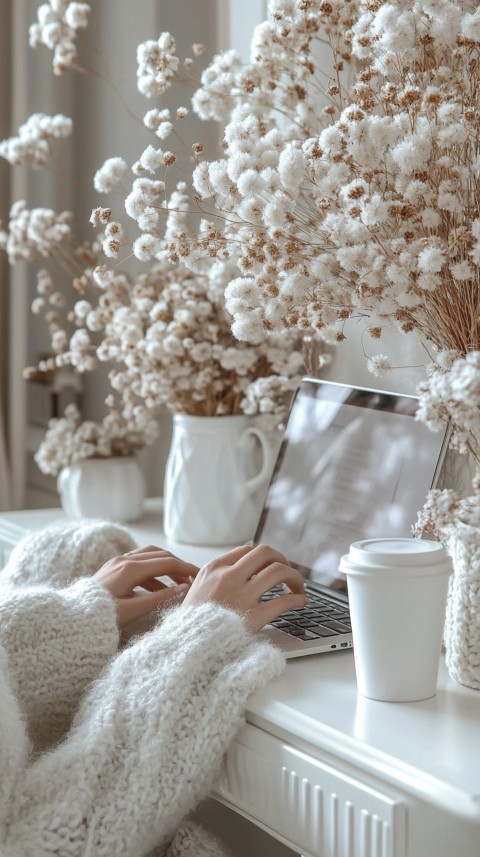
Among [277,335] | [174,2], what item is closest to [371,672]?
[277,335]

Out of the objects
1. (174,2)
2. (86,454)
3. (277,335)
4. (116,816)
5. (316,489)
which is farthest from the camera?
(174,2)

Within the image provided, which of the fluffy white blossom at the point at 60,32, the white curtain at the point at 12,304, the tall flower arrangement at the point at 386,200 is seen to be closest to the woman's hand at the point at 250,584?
the tall flower arrangement at the point at 386,200

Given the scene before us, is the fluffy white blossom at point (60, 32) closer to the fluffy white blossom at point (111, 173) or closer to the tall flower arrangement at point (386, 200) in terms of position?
the fluffy white blossom at point (111, 173)

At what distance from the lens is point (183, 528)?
1.56 meters

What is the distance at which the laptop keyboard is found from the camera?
1.08 m

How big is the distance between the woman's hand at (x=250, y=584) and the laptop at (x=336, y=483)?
0.11ft

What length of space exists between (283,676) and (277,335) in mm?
630

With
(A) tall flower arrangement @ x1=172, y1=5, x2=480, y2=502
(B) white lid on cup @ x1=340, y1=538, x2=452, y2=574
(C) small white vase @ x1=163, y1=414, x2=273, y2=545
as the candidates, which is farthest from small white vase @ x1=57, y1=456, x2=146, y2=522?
(B) white lid on cup @ x1=340, y1=538, x2=452, y2=574

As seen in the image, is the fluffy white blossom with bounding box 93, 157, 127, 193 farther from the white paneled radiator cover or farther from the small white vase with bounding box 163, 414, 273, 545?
the white paneled radiator cover

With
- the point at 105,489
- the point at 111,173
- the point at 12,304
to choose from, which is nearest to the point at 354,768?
the point at 111,173

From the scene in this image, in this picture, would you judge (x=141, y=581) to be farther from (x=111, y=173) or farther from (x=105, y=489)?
(x=105, y=489)

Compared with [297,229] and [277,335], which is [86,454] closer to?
[277,335]

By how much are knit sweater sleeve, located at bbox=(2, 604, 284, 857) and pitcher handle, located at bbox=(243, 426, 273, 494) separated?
0.59 m

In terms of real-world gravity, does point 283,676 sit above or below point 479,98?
below
